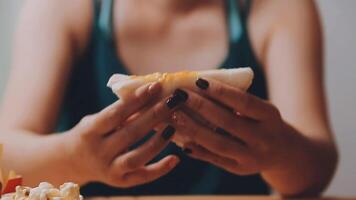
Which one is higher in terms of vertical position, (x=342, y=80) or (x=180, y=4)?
(x=180, y=4)

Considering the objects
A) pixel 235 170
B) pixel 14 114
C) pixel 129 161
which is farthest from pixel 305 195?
pixel 14 114

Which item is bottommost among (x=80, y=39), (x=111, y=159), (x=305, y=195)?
(x=305, y=195)

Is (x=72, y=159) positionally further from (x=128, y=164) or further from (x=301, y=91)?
(x=301, y=91)

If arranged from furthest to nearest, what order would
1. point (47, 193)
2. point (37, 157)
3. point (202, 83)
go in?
point (37, 157), point (202, 83), point (47, 193)

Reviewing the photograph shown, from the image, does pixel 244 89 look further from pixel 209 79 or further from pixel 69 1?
pixel 69 1

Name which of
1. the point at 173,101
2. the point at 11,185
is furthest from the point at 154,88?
the point at 11,185

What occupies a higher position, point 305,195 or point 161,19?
point 161,19

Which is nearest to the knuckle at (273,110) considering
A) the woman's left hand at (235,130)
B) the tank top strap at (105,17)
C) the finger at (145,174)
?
the woman's left hand at (235,130)

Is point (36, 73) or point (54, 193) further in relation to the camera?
point (36, 73)
